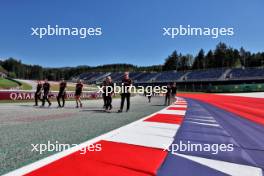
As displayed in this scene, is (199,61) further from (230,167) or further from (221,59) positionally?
(230,167)

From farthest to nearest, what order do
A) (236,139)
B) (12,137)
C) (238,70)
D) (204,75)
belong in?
(204,75) < (238,70) < (236,139) < (12,137)

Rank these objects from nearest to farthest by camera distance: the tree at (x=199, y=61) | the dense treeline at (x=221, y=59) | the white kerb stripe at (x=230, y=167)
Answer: the white kerb stripe at (x=230, y=167), the dense treeline at (x=221, y=59), the tree at (x=199, y=61)

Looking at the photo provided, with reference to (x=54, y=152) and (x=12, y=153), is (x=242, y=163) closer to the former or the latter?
(x=54, y=152)

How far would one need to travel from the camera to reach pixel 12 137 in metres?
5.06

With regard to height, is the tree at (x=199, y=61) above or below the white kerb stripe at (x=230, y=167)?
above

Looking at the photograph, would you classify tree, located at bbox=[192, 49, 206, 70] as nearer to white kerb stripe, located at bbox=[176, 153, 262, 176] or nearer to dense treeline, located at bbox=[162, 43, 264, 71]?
dense treeline, located at bbox=[162, 43, 264, 71]

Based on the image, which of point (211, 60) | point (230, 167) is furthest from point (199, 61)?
point (230, 167)

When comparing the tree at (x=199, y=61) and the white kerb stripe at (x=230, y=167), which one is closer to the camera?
the white kerb stripe at (x=230, y=167)

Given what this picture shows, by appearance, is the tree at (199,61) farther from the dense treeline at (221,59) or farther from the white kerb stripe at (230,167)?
the white kerb stripe at (230,167)

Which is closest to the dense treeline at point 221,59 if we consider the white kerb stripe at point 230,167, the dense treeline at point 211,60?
the dense treeline at point 211,60

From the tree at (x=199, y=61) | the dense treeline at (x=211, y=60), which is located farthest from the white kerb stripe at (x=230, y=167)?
the tree at (x=199, y=61)

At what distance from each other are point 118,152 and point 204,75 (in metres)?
84.3

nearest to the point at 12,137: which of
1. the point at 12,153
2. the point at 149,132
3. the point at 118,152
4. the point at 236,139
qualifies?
the point at 12,153

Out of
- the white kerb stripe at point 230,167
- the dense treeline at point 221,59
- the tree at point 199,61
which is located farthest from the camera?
the tree at point 199,61
